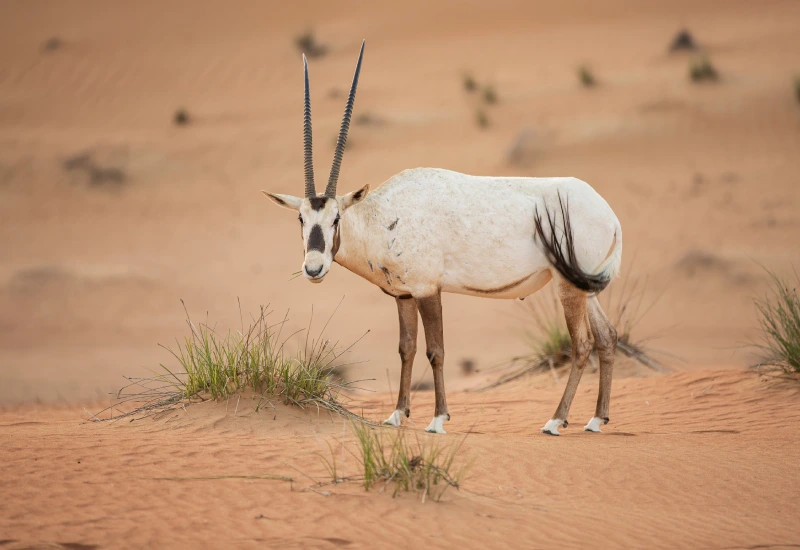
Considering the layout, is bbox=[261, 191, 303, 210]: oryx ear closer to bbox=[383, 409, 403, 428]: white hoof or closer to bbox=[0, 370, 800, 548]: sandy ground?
bbox=[0, 370, 800, 548]: sandy ground

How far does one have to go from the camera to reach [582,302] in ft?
27.6

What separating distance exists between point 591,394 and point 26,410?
21.1 feet

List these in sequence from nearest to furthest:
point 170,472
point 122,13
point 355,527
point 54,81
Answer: point 355,527 → point 170,472 → point 54,81 → point 122,13

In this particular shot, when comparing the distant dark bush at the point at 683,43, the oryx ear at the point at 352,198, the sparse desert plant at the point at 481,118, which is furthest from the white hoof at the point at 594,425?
the distant dark bush at the point at 683,43

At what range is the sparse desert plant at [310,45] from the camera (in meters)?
34.8

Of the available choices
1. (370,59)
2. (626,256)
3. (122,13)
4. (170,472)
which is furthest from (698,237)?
(122,13)

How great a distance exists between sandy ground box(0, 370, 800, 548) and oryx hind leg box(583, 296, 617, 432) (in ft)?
1.13

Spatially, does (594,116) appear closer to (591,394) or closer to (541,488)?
(591,394)

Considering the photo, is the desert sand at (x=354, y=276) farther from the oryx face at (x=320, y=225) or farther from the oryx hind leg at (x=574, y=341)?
the oryx face at (x=320, y=225)

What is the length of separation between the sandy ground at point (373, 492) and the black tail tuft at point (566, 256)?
1328 millimetres

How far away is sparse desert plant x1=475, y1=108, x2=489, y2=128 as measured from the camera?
26.1 m

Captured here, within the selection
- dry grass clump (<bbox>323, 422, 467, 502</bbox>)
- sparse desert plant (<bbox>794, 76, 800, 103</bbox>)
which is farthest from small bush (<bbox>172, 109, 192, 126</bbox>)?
dry grass clump (<bbox>323, 422, 467, 502</bbox>)

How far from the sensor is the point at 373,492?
19.5 ft

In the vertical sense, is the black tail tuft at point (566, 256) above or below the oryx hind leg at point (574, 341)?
above
